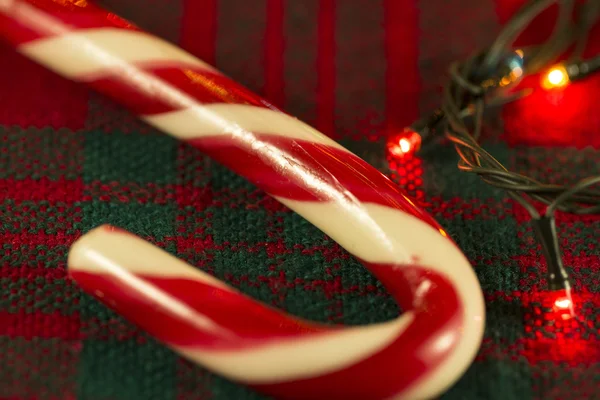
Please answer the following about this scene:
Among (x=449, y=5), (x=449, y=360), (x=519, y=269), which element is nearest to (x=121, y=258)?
(x=449, y=360)

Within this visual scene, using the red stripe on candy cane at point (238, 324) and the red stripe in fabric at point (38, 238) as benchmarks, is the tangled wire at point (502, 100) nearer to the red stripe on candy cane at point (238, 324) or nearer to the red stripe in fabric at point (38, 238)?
the red stripe on candy cane at point (238, 324)

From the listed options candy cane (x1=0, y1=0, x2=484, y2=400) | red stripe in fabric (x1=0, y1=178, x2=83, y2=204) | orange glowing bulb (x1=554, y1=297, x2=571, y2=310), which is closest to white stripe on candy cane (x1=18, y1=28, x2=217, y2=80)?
candy cane (x1=0, y1=0, x2=484, y2=400)

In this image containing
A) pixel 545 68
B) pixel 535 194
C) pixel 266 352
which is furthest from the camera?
pixel 545 68

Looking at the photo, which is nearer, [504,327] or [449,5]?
[504,327]

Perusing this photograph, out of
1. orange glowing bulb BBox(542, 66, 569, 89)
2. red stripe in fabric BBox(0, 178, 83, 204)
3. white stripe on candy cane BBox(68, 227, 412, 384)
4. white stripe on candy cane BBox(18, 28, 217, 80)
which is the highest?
orange glowing bulb BBox(542, 66, 569, 89)

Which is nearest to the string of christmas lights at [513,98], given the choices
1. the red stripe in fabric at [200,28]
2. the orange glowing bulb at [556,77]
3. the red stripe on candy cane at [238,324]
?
the orange glowing bulb at [556,77]

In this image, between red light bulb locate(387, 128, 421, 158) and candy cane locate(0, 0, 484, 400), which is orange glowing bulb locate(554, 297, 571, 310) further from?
red light bulb locate(387, 128, 421, 158)

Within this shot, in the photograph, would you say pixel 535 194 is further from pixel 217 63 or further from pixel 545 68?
pixel 217 63
